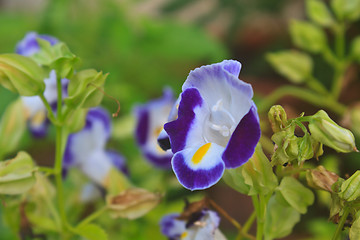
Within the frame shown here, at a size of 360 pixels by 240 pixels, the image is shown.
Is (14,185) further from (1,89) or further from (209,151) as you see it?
(1,89)

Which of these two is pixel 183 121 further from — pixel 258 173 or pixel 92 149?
pixel 92 149

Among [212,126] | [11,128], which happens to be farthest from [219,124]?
[11,128]

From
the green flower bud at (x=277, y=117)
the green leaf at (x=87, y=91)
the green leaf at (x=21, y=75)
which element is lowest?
the green flower bud at (x=277, y=117)

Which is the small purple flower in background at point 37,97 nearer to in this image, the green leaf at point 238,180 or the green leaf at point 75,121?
the green leaf at point 75,121

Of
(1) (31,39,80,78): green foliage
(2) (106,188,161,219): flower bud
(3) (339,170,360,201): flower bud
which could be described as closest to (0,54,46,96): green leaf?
(1) (31,39,80,78): green foliage

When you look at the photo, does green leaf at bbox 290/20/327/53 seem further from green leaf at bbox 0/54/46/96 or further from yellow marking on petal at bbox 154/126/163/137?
green leaf at bbox 0/54/46/96

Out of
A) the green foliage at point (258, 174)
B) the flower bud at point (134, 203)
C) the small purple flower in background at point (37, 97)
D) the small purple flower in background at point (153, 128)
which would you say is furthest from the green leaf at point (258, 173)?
the small purple flower in background at point (153, 128)

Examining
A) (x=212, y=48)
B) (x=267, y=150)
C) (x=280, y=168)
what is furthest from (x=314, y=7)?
(x=212, y=48)
